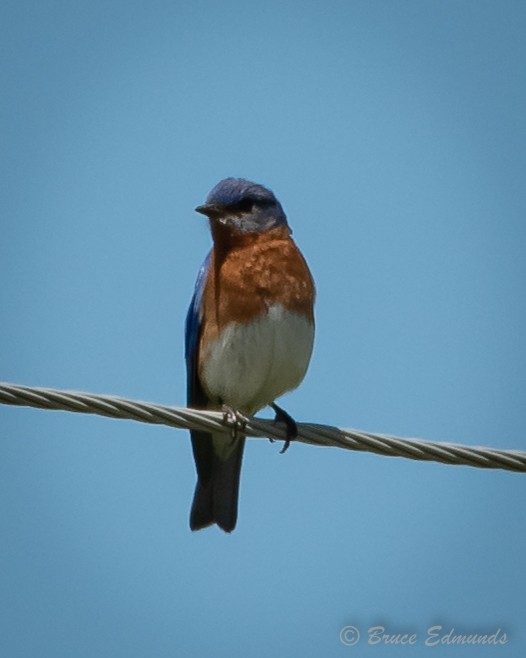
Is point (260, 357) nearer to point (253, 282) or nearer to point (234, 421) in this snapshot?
point (253, 282)

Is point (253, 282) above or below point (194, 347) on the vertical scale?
above

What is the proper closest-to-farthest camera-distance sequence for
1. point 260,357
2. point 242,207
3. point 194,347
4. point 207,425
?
point 207,425, point 260,357, point 194,347, point 242,207

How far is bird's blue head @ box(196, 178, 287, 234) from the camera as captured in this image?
8.35 meters

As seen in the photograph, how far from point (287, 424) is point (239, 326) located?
76 cm

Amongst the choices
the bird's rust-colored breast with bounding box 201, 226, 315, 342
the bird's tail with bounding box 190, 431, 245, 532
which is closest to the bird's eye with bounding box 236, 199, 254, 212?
the bird's rust-colored breast with bounding box 201, 226, 315, 342

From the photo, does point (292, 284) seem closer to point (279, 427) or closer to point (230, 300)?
point (230, 300)

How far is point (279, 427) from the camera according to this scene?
7.13 metres

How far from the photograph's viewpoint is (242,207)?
848cm

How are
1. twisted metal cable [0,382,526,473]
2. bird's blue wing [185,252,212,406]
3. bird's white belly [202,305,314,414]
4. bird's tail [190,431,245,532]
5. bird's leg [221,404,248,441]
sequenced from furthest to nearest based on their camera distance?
bird's tail [190,431,245,532] → bird's blue wing [185,252,212,406] → bird's white belly [202,305,314,414] → bird's leg [221,404,248,441] → twisted metal cable [0,382,526,473]

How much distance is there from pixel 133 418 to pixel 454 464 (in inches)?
57.6

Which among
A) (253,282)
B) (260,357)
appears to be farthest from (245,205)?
(260,357)

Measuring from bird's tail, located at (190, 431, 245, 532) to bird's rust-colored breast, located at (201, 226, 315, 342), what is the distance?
0.91 m

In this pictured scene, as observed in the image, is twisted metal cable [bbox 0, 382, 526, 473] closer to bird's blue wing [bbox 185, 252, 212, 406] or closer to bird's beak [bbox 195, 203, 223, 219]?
bird's blue wing [bbox 185, 252, 212, 406]

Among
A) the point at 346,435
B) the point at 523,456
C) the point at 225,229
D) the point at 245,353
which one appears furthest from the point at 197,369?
the point at 523,456
